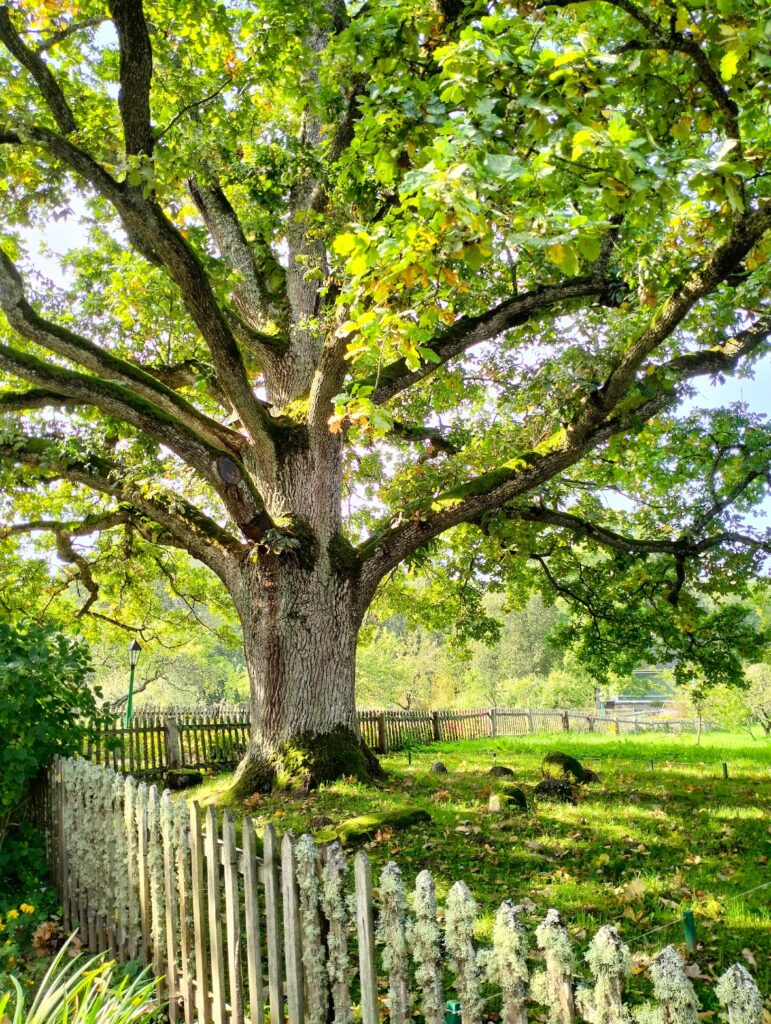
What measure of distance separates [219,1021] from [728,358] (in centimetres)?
799

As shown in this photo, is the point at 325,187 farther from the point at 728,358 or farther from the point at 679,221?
the point at 679,221

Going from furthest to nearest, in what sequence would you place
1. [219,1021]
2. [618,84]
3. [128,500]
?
[128,500]
[618,84]
[219,1021]

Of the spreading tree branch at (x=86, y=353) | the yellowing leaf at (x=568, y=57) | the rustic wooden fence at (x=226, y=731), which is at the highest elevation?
the spreading tree branch at (x=86, y=353)

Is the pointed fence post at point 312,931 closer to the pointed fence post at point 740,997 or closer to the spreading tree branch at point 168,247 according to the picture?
the pointed fence post at point 740,997

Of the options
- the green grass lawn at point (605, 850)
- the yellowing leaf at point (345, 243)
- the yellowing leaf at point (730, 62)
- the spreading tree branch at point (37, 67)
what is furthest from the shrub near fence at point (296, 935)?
the spreading tree branch at point (37, 67)

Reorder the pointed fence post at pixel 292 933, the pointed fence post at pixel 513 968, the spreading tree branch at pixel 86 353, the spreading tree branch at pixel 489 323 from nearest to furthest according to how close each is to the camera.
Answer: the pointed fence post at pixel 513 968, the pointed fence post at pixel 292 933, the spreading tree branch at pixel 86 353, the spreading tree branch at pixel 489 323

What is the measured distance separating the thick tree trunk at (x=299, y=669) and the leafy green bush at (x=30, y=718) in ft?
8.93

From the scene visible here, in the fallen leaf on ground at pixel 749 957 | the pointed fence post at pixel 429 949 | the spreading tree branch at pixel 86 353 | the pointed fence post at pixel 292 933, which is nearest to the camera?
the pointed fence post at pixel 429 949

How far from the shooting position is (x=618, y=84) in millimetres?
4930

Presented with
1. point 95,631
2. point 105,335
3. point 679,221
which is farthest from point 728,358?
point 95,631

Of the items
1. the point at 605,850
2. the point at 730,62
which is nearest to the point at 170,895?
the point at 605,850

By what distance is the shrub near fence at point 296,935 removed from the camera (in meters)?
2.00

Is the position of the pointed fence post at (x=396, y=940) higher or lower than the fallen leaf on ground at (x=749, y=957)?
higher

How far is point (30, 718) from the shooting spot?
596 cm
